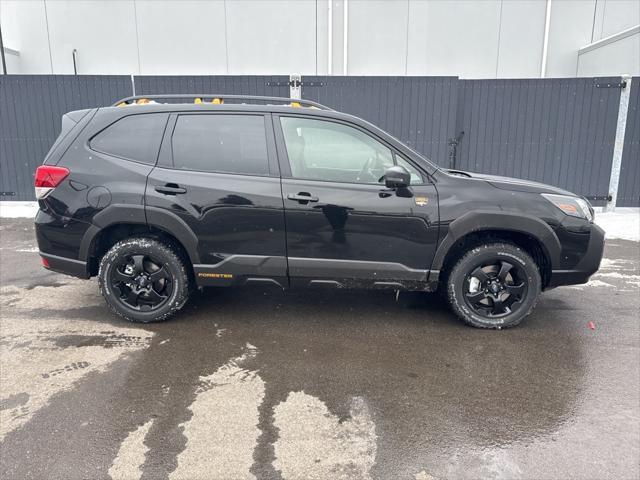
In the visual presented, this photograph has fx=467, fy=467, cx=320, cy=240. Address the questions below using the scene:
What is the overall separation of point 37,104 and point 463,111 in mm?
8437

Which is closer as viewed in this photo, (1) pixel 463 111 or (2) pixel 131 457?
(2) pixel 131 457

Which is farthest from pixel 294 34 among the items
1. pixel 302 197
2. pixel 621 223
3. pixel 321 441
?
pixel 321 441

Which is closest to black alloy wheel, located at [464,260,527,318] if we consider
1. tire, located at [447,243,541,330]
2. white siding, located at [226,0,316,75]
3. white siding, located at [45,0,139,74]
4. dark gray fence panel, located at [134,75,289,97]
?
tire, located at [447,243,541,330]

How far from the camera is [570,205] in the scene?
3.92 metres

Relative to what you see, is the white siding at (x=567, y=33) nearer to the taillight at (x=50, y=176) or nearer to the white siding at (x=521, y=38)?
the white siding at (x=521, y=38)

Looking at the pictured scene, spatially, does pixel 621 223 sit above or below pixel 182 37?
below

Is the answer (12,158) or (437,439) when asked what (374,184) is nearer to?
(437,439)

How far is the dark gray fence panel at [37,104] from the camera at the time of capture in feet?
30.2

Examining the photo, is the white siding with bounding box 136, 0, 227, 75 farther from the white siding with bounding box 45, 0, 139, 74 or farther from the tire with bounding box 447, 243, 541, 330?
the tire with bounding box 447, 243, 541, 330

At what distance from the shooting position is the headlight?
3.89 meters

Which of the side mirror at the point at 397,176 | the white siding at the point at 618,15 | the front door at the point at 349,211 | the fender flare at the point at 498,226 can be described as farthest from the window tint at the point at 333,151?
the white siding at the point at 618,15

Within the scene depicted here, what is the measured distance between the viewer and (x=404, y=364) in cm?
345

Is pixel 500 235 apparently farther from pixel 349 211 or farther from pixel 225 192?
pixel 225 192

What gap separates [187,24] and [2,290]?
368 inches
